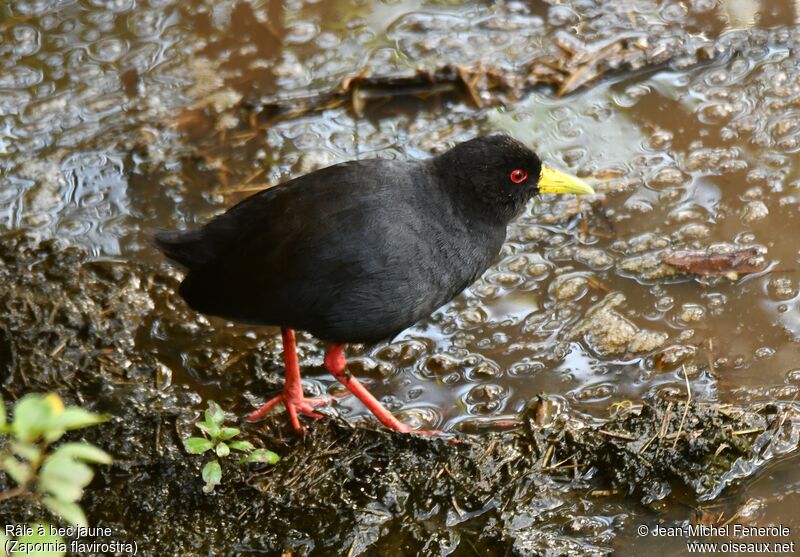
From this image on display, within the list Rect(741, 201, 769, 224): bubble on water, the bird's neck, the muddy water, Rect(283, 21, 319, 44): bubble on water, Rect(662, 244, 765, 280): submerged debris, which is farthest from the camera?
Rect(283, 21, 319, 44): bubble on water

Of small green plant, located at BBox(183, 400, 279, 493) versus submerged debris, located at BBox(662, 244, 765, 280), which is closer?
small green plant, located at BBox(183, 400, 279, 493)

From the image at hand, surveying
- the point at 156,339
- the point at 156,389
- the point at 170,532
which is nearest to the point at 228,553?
the point at 170,532

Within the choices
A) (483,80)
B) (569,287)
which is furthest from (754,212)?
(483,80)

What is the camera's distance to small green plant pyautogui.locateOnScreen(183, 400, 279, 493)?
11.6 feet

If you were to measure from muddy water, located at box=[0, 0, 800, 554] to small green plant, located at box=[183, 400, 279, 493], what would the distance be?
641 millimetres

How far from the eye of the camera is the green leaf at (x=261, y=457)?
3672 mm

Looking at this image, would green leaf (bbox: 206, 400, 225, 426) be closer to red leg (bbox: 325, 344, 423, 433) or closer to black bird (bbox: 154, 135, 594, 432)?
black bird (bbox: 154, 135, 594, 432)

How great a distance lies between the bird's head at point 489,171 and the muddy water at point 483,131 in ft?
2.35

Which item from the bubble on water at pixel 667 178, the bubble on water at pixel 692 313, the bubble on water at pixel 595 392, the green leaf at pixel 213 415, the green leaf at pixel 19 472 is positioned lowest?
the bubble on water at pixel 595 392

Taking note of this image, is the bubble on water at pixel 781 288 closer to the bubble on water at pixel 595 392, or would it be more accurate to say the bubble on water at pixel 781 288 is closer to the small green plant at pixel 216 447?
the bubble on water at pixel 595 392

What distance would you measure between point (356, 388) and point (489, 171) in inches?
46.9

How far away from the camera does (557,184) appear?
443 cm

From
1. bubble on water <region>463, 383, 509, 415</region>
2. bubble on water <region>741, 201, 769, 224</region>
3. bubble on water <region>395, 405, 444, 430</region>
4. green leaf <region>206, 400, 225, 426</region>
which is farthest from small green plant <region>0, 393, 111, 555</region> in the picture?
bubble on water <region>741, 201, 769, 224</region>

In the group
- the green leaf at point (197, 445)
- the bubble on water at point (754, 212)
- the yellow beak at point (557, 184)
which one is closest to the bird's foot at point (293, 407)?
the green leaf at point (197, 445)
